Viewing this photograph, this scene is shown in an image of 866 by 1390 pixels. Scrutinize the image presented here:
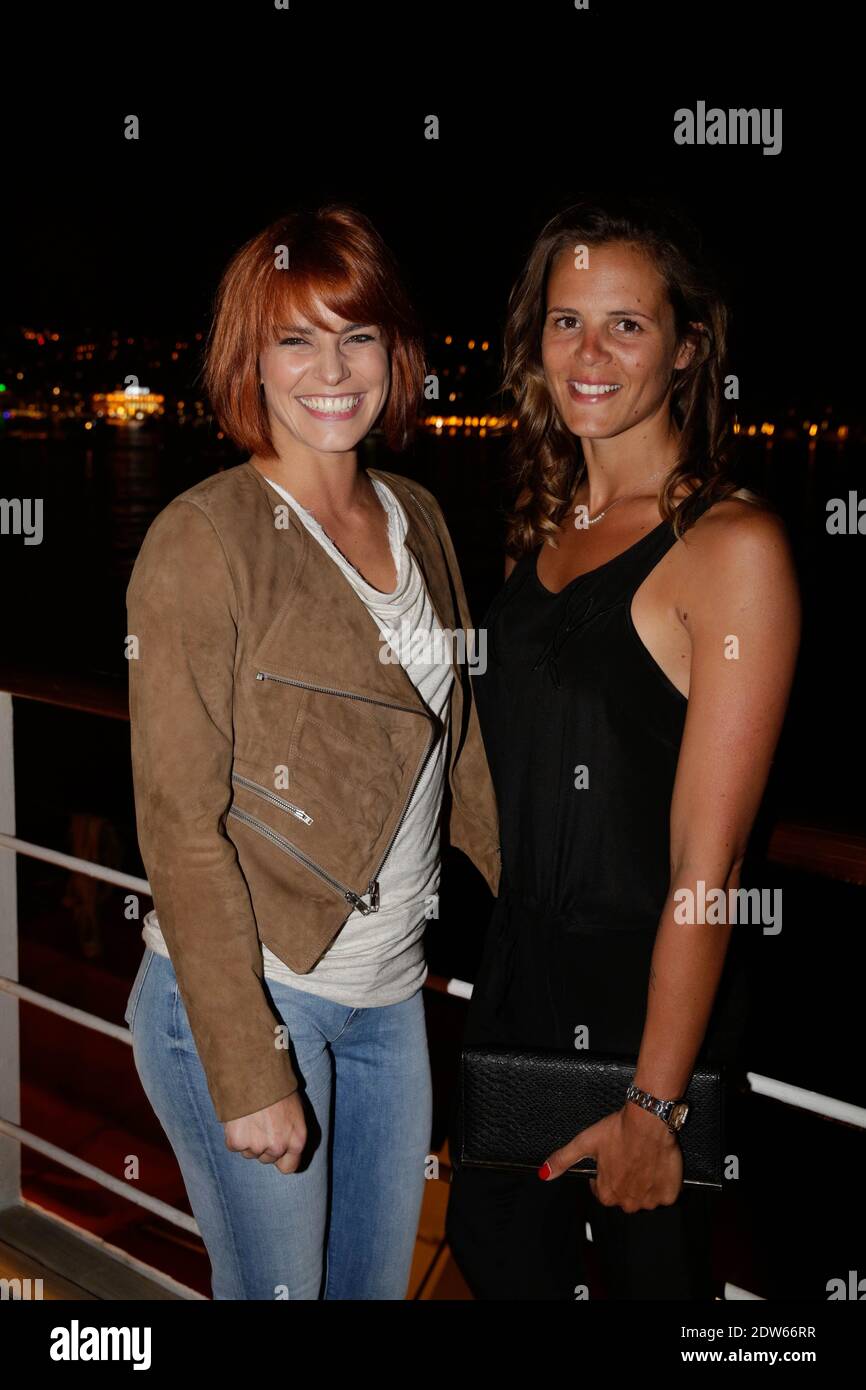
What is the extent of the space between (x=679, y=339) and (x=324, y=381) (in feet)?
1.85

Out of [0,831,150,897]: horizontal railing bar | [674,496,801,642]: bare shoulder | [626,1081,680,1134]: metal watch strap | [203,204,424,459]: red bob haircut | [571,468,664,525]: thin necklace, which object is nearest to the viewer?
[674,496,801,642]: bare shoulder

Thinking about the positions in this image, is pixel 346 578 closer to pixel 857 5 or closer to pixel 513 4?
pixel 513 4

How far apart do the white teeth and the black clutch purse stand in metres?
0.99

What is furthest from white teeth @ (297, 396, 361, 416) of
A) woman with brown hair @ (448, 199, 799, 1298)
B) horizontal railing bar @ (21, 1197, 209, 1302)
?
horizontal railing bar @ (21, 1197, 209, 1302)

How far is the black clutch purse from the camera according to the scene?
1.41 meters

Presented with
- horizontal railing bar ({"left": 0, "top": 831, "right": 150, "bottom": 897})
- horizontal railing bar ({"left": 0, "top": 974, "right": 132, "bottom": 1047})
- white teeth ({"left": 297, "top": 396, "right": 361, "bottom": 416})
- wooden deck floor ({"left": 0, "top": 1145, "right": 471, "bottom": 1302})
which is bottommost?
wooden deck floor ({"left": 0, "top": 1145, "right": 471, "bottom": 1302})

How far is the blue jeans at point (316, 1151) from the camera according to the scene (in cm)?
146

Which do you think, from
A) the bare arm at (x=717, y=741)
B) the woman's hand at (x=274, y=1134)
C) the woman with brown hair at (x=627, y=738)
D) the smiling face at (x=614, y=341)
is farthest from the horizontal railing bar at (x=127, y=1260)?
the smiling face at (x=614, y=341)

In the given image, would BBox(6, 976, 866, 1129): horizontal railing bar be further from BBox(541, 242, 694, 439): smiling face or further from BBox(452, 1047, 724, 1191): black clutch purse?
BBox(541, 242, 694, 439): smiling face

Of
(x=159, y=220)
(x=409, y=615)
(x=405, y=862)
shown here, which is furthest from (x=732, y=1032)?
(x=159, y=220)

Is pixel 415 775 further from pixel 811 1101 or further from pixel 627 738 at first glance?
pixel 811 1101

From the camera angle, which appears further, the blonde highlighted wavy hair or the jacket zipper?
the blonde highlighted wavy hair

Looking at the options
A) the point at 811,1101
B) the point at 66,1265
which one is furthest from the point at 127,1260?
the point at 811,1101

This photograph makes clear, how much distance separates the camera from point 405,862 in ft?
5.14
